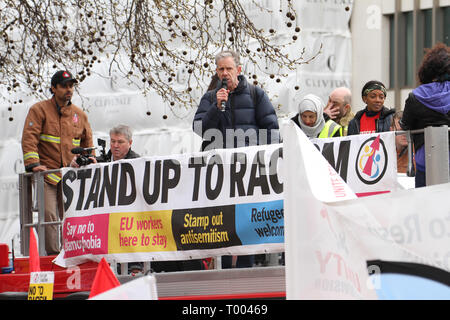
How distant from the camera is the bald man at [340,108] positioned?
910 centimetres

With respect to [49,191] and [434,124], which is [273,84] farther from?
[434,124]

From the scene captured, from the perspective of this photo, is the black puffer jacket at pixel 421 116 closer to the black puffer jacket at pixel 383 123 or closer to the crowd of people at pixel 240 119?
the crowd of people at pixel 240 119

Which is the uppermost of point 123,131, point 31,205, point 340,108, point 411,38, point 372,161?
point 411,38

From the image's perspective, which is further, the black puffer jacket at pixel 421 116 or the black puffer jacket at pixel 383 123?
the black puffer jacket at pixel 383 123

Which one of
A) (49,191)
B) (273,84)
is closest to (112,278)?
(49,191)

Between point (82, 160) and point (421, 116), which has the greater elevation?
point (421, 116)

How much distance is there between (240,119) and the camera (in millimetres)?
8133

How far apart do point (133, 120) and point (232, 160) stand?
1737 cm

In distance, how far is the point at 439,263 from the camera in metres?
3.41

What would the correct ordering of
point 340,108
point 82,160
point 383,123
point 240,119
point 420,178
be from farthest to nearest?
point 340,108 < point 82,160 < point 383,123 < point 240,119 < point 420,178

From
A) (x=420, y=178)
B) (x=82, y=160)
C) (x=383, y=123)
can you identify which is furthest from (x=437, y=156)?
(x=82, y=160)

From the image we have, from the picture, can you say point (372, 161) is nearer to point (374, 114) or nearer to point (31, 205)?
point (374, 114)

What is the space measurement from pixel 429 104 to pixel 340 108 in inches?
86.7

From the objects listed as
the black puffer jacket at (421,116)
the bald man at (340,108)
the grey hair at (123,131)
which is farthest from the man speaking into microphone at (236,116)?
the black puffer jacket at (421,116)
